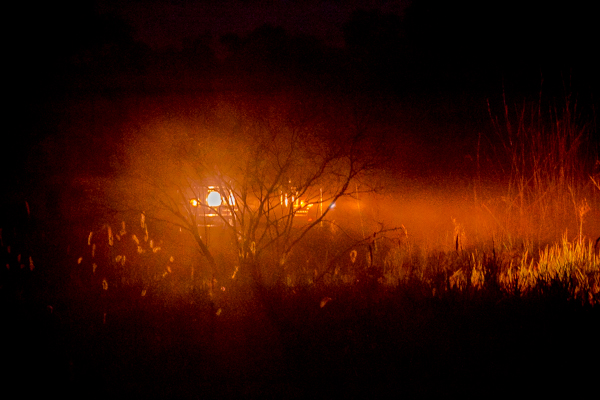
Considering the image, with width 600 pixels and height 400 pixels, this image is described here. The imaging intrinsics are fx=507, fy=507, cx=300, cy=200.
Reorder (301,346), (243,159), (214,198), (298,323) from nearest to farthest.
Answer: (301,346), (298,323), (243,159), (214,198)

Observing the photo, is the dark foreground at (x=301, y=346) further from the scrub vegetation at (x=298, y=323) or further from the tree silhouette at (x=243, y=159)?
the tree silhouette at (x=243, y=159)

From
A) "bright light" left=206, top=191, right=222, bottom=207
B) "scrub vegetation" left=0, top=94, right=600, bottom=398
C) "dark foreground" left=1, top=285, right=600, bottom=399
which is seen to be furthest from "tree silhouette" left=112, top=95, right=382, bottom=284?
"dark foreground" left=1, top=285, right=600, bottom=399

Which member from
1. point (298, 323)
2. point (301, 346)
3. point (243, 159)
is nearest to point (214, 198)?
point (243, 159)

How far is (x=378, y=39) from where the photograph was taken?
350 inches

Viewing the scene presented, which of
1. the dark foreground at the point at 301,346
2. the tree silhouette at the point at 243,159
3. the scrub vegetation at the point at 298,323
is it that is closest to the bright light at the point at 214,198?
the tree silhouette at the point at 243,159

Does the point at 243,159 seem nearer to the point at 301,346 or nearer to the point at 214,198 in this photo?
the point at 214,198

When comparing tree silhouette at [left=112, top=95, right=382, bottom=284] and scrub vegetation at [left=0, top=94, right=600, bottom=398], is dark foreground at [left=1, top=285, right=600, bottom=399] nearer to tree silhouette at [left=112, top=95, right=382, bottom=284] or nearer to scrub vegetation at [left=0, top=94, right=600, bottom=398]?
scrub vegetation at [left=0, top=94, right=600, bottom=398]

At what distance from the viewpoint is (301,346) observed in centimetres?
342

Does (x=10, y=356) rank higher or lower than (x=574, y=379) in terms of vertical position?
higher

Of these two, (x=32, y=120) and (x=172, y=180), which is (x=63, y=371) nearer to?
(x=172, y=180)

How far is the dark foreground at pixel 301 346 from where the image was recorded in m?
3.06

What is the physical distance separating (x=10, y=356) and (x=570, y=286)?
4242 millimetres

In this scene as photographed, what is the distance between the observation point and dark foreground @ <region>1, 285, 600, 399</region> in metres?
3.06

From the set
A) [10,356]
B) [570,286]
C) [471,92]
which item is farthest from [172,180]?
[471,92]
